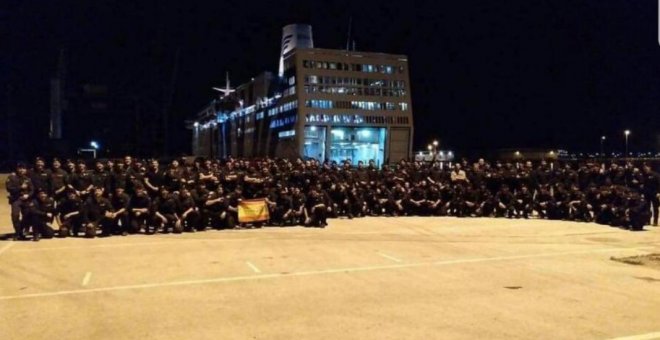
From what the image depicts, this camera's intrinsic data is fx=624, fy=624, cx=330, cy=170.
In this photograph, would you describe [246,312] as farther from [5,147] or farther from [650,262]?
[5,147]

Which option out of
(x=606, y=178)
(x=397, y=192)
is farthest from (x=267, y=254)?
(x=606, y=178)

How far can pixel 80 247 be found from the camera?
12750mm

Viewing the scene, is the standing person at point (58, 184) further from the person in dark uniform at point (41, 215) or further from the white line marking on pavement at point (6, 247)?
the white line marking on pavement at point (6, 247)

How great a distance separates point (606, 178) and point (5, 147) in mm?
81952

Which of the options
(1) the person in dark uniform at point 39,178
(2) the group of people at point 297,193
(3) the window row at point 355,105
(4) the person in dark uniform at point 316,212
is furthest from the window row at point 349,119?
(1) the person in dark uniform at point 39,178

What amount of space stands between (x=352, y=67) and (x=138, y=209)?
365 feet

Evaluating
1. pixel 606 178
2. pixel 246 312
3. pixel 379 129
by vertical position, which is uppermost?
pixel 379 129

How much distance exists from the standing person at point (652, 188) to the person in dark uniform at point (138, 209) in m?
13.2

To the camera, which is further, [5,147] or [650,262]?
[5,147]

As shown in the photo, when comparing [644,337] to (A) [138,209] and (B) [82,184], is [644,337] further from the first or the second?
(B) [82,184]

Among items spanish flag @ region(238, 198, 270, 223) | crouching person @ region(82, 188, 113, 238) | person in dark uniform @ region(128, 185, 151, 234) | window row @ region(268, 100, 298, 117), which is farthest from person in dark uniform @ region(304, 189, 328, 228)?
window row @ region(268, 100, 298, 117)

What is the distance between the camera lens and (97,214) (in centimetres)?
1452

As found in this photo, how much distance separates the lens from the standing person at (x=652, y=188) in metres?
17.2

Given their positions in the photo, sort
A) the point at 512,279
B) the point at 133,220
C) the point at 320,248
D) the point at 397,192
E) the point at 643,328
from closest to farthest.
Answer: the point at 643,328 < the point at 512,279 < the point at 320,248 < the point at 133,220 < the point at 397,192
